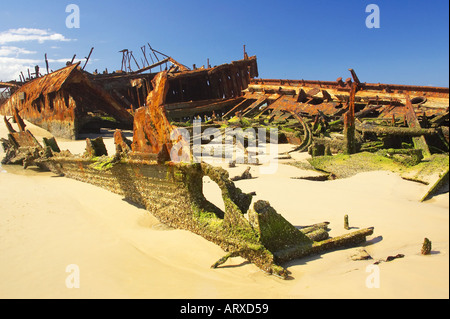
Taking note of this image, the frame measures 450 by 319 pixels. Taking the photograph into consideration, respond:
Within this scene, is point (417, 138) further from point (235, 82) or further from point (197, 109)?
point (235, 82)

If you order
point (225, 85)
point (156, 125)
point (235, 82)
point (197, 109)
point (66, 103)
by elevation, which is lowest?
point (156, 125)

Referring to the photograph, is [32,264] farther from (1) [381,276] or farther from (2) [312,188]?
(2) [312,188]

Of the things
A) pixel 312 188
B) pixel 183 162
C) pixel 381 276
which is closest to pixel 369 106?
pixel 312 188

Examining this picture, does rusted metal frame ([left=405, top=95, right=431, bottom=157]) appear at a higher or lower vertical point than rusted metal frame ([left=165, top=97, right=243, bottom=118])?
lower

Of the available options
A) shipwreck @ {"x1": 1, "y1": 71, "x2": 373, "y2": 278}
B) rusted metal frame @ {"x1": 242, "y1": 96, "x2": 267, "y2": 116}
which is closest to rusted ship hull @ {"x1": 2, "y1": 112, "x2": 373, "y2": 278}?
shipwreck @ {"x1": 1, "y1": 71, "x2": 373, "y2": 278}

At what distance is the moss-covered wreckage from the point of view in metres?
3.23

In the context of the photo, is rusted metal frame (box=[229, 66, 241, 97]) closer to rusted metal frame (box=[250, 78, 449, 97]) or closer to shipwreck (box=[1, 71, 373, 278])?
rusted metal frame (box=[250, 78, 449, 97])

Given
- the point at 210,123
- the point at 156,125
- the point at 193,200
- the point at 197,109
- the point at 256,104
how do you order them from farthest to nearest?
the point at 197,109 < the point at 256,104 < the point at 210,123 < the point at 156,125 < the point at 193,200

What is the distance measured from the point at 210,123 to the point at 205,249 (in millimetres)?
8617

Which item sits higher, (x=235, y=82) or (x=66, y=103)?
(x=235, y=82)

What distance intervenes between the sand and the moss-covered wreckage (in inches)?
6.9

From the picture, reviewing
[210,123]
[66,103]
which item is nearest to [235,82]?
[210,123]

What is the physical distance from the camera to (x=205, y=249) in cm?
350

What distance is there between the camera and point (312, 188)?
5406 mm
